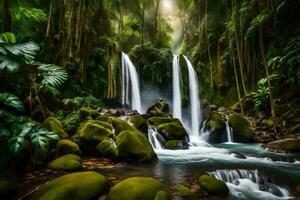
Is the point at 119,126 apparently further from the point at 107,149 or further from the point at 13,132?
the point at 13,132

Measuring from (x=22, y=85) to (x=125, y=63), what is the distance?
1132 cm

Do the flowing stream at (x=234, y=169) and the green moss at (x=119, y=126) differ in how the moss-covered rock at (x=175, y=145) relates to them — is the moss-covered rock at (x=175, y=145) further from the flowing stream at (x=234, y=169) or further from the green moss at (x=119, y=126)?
Answer: the green moss at (x=119, y=126)

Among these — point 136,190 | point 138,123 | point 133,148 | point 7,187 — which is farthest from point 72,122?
point 136,190

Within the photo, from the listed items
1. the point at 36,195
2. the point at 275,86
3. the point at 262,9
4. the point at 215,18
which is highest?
the point at 215,18

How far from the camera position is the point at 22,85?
5.64m

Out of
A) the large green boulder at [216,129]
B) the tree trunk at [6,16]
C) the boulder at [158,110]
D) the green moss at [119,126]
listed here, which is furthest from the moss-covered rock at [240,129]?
the tree trunk at [6,16]

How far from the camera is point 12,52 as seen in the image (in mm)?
3826

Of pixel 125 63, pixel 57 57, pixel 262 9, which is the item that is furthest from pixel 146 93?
pixel 262 9

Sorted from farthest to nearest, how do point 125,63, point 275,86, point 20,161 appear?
point 125,63
point 275,86
point 20,161

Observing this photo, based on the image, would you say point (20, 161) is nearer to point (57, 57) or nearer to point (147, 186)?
point (147, 186)

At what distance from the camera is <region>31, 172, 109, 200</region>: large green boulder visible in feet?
12.1

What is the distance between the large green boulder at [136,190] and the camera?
3705 millimetres

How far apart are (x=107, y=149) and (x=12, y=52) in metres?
3.37

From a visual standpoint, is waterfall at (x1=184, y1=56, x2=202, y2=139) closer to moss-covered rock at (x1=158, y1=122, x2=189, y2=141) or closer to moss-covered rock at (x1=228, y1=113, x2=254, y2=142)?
moss-covered rock at (x1=228, y1=113, x2=254, y2=142)
